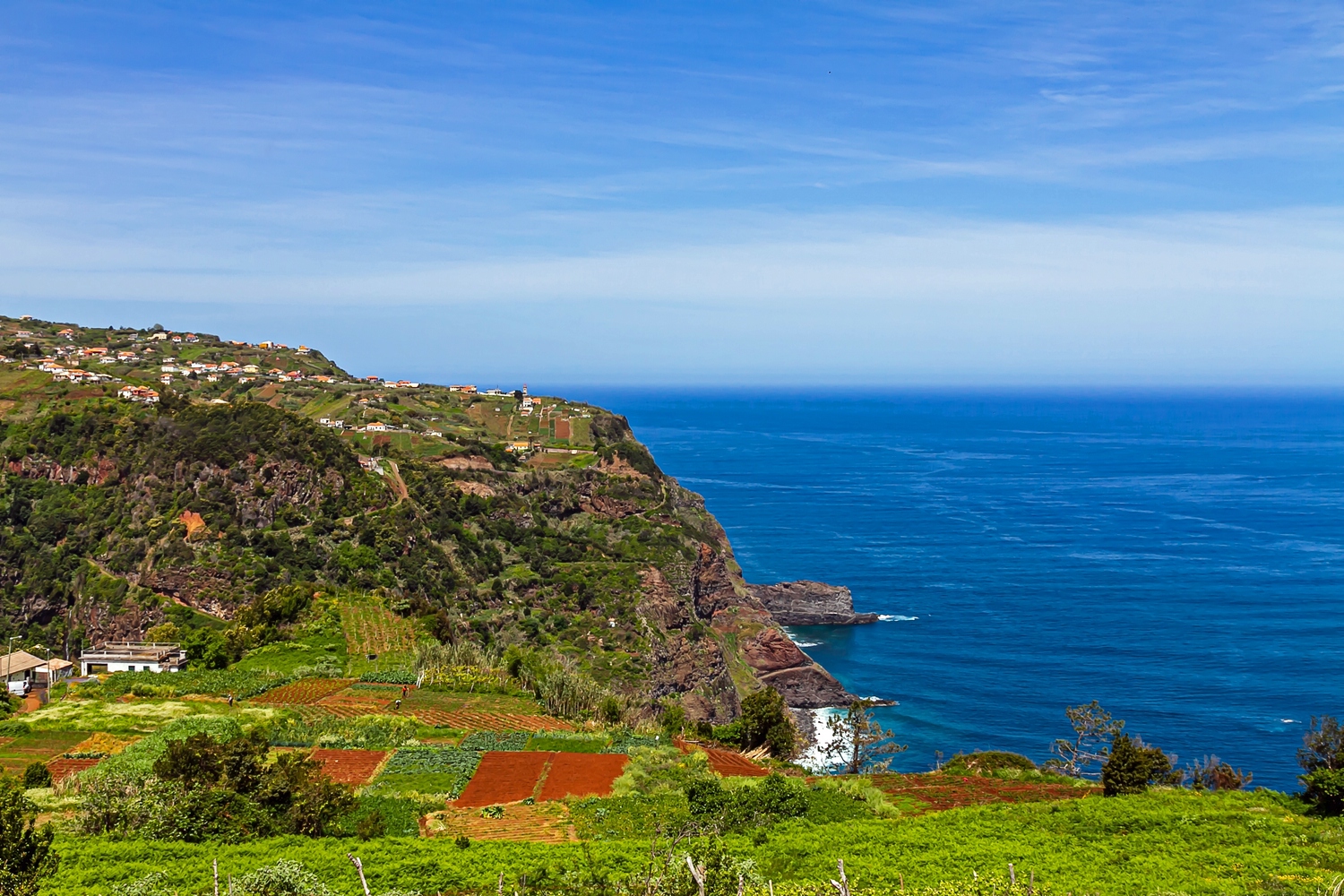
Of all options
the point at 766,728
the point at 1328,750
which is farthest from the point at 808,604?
the point at 1328,750

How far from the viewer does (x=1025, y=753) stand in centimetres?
6600

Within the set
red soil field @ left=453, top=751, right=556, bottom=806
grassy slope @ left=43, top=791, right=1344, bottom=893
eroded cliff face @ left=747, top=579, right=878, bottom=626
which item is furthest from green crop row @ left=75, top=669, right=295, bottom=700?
eroded cliff face @ left=747, top=579, right=878, bottom=626

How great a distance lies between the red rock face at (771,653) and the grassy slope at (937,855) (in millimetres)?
54050

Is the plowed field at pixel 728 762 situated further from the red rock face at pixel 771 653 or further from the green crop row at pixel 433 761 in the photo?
the red rock face at pixel 771 653

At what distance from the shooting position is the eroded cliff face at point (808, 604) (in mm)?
100188

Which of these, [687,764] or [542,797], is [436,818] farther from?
[687,764]

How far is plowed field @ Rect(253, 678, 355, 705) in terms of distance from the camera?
45125mm

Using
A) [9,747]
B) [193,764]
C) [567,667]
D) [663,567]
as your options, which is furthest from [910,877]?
[663,567]

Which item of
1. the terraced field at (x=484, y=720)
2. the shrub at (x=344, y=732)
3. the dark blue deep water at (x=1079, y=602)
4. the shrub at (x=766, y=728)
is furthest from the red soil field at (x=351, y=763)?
the dark blue deep water at (x=1079, y=602)

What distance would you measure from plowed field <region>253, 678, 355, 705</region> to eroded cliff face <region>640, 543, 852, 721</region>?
24.0 meters

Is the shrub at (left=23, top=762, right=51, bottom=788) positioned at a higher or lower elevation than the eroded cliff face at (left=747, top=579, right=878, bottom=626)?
higher

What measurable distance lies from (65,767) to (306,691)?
521 inches

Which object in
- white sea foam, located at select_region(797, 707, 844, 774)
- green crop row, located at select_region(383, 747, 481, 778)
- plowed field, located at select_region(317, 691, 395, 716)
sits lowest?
white sea foam, located at select_region(797, 707, 844, 774)

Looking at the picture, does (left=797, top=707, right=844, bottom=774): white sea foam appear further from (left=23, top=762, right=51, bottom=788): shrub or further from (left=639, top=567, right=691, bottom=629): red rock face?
(left=23, top=762, right=51, bottom=788): shrub
